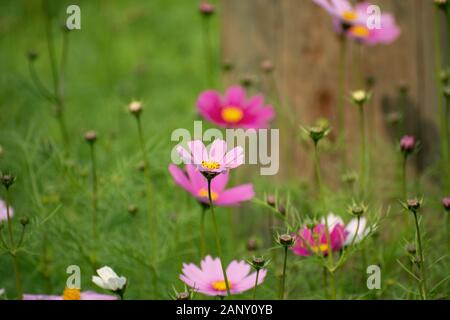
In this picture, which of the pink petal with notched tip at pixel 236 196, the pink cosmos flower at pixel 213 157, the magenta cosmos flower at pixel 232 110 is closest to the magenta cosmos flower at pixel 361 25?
the magenta cosmos flower at pixel 232 110

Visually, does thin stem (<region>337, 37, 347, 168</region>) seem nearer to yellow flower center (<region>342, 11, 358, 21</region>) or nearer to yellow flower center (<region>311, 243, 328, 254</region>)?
yellow flower center (<region>342, 11, 358, 21</region>)

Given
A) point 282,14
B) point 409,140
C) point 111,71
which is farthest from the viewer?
point 111,71

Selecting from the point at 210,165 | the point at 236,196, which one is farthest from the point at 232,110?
the point at 210,165

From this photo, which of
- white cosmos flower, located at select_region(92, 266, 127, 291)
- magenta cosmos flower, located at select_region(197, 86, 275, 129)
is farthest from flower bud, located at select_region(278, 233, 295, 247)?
magenta cosmos flower, located at select_region(197, 86, 275, 129)

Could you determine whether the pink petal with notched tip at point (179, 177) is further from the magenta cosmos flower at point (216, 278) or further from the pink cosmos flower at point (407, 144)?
the pink cosmos flower at point (407, 144)

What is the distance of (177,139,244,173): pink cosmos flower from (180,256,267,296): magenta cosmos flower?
18 cm

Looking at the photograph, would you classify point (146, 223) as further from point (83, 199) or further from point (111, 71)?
point (111, 71)

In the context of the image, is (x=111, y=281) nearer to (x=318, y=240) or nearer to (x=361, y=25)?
(x=318, y=240)

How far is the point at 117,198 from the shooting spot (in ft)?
5.16

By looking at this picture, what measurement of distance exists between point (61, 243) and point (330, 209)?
21.8 inches

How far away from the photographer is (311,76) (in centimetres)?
180

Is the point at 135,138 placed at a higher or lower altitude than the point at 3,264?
higher

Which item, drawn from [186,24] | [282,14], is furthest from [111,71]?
[282,14]
